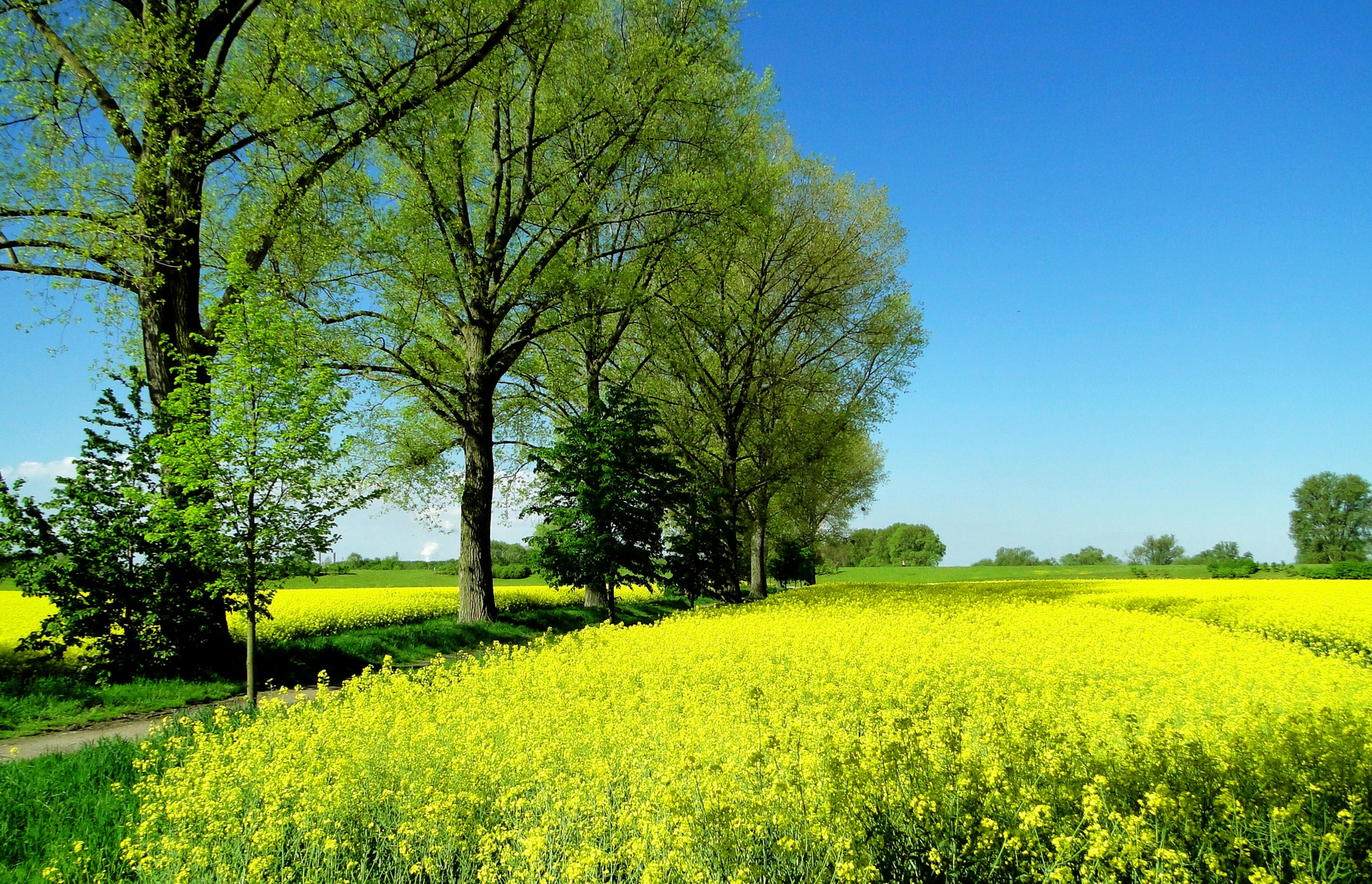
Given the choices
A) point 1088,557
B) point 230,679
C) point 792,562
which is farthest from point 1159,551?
point 230,679

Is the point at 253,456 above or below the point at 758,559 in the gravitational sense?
above

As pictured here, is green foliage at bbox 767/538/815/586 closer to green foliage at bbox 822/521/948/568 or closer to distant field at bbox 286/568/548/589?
distant field at bbox 286/568/548/589

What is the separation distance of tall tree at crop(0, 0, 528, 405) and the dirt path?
5.24 meters

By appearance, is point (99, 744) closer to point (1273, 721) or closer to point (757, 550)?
point (1273, 721)

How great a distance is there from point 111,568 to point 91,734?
287 centimetres

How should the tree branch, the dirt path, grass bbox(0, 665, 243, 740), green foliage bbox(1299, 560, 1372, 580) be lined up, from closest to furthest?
the dirt path < grass bbox(0, 665, 243, 740) < the tree branch < green foliage bbox(1299, 560, 1372, 580)

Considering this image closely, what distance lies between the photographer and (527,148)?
1627cm

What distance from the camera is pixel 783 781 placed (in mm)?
3887

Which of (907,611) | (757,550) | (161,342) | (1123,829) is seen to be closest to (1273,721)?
(1123,829)

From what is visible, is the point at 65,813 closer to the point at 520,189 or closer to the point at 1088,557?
the point at 520,189

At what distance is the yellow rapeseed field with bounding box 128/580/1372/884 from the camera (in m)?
3.66

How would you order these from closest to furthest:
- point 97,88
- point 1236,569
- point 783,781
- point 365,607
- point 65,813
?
point 783,781 < point 65,813 < point 97,88 < point 365,607 < point 1236,569

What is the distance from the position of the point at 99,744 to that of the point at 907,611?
46.2 feet

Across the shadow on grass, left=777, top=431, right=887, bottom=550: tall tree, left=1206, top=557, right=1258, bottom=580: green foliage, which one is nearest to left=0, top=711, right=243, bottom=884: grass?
the shadow on grass
